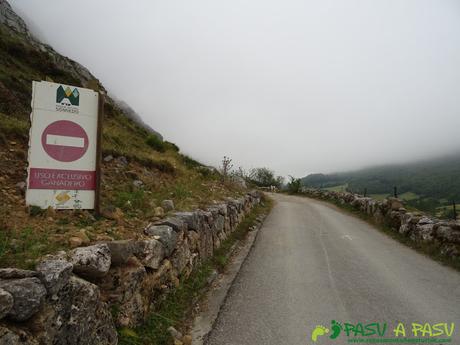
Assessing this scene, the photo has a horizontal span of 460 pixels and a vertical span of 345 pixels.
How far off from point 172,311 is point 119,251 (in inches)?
54.0

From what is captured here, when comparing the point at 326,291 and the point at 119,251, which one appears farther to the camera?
the point at 326,291

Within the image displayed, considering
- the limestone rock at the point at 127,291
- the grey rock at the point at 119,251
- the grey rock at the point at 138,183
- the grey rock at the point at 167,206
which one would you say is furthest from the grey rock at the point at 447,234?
the grey rock at the point at 138,183

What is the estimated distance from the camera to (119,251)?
10.6 feet

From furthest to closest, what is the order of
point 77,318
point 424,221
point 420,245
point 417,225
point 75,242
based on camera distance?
point 417,225, point 424,221, point 420,245, point 75,242, point 77,318

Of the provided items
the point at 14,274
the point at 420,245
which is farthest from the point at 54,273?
the point at 420,245

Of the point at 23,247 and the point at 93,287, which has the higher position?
the point at 23,247

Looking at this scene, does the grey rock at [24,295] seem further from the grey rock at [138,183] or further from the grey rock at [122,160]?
the grey rock at [122,160]

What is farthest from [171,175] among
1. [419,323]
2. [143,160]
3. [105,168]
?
[419,323]

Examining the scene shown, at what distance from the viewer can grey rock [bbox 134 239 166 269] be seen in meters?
3.61

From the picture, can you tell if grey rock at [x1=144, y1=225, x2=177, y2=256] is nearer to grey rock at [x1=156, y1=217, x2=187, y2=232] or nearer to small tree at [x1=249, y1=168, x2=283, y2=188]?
grey rock at [x1=156, y1=217, x2=187, y2=232]

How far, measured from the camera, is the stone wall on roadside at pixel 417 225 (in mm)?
7375

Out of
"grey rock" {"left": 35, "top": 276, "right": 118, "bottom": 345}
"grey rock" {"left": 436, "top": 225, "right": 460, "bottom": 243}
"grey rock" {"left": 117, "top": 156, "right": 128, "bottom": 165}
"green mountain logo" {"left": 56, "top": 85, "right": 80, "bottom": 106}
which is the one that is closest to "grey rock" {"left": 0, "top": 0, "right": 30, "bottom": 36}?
"grey rock" {"left": 117, "top": 156, "right": 128, "bottom": 165}

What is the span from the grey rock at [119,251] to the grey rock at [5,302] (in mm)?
1281

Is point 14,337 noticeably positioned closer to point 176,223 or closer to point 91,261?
point 91,261
